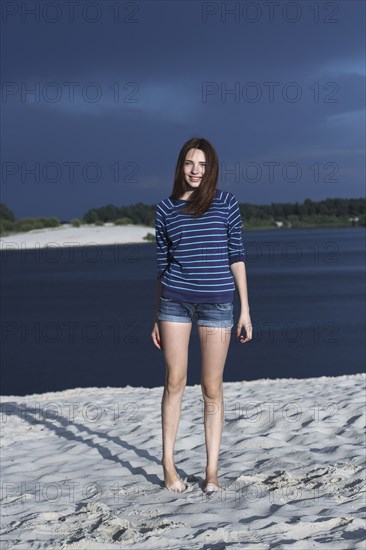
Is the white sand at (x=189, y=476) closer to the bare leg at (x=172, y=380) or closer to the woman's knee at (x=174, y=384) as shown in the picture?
the bare leg at (x=172, y=380)

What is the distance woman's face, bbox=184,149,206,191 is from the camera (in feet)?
15.0

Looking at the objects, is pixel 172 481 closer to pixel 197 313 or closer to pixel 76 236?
pixel 197 313

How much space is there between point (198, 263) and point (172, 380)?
0.74 meters

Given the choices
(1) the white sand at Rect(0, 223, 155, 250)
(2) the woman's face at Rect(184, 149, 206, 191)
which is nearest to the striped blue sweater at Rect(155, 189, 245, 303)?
(2) the woman's face at Rect(184, 149, 206, 191)

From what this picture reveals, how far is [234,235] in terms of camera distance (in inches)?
181

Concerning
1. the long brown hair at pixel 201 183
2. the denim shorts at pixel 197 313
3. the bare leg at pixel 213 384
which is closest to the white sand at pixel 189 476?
the bare leg at pixel 213 384

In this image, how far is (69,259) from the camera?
9556 cm

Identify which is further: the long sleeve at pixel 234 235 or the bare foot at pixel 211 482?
the bare foot at pixel 211 482

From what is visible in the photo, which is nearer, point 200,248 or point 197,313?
point 200,248

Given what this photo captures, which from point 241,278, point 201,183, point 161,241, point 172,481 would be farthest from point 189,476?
point 201,183

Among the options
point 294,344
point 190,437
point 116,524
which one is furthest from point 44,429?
point 294,344

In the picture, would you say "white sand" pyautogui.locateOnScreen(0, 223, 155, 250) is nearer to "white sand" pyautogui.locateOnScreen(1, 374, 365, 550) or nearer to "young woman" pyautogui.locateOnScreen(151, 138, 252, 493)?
"white sand" pyautogui.locateOnScreen(1, 374, 365, 550)

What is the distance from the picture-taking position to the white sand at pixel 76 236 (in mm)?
99000

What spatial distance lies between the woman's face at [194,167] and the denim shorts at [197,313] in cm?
69
